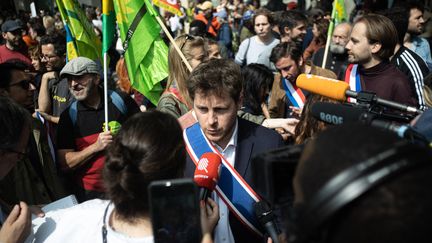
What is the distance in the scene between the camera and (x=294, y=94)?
388 centimetres

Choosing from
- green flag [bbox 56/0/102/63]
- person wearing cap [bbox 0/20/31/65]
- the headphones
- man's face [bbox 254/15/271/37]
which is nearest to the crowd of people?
the headphones

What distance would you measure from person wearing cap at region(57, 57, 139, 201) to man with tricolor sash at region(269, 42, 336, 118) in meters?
1.59

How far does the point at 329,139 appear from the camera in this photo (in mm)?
761

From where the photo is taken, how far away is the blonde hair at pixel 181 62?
326cm

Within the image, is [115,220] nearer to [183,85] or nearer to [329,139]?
[329,139]

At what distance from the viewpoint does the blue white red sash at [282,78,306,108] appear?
150 inches

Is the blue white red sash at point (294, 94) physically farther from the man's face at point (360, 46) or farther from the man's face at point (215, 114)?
the man's face at point (215, 114)

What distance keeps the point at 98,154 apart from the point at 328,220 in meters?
2.78

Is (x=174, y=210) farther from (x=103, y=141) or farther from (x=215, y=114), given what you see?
(x=103, y=141)

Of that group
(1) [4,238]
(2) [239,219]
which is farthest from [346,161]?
(2) [239,219]

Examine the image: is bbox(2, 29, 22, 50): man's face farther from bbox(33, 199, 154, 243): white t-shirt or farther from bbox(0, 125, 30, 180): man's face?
bbox(33, 199, 154, 243): white t-shirt

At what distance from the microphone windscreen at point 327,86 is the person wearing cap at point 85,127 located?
2035 millimetres

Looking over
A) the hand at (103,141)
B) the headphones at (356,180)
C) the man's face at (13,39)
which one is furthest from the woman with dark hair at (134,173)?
the man's face at (13,39)

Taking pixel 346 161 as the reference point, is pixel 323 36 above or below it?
below
